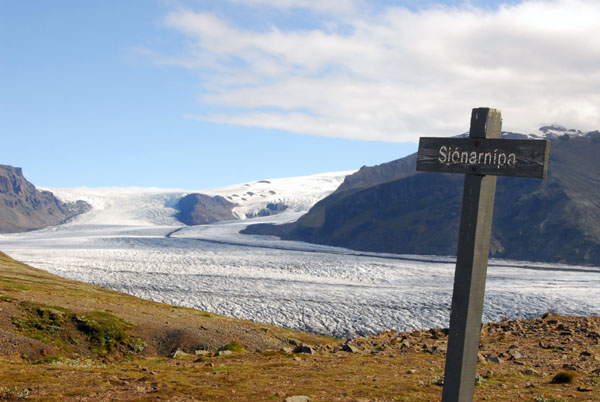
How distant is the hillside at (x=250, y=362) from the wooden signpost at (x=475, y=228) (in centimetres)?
446

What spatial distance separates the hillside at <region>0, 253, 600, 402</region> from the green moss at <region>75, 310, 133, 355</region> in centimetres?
6

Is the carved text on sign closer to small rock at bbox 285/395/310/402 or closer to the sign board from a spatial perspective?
the sign board

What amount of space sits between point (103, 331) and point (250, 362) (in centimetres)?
1462

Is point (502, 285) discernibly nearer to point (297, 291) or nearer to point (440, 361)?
point (297, 291)

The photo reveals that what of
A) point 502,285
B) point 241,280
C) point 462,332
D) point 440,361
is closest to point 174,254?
point 241,280

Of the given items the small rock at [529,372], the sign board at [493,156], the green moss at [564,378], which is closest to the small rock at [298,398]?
the sign board at [493,156]

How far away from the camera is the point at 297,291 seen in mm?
91688

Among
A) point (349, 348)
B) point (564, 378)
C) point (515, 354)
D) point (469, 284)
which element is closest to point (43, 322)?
point (349, 348)

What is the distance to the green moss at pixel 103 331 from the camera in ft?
99.0

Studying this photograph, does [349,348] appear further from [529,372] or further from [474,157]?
[474,157]

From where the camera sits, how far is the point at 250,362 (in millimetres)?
19641

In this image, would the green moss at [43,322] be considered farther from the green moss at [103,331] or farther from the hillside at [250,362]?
the green moss at [103,331]

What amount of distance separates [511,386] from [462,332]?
25.0 feet

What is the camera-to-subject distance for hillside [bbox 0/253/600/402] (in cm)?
1327
